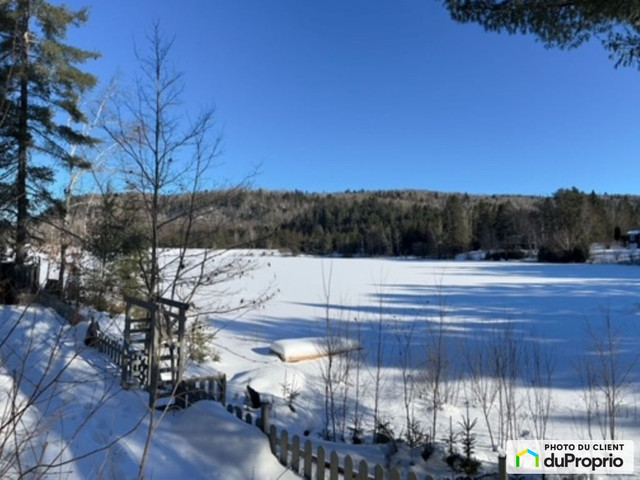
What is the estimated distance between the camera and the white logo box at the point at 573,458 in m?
3.70

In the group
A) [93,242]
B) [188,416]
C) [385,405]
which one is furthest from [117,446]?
[93,242]

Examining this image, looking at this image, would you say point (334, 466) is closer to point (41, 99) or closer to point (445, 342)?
point (445, 342)

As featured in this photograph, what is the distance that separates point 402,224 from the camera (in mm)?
87312

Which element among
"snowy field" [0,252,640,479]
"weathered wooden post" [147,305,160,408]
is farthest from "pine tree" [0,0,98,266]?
"weathered wooden post" [147,305,160,408]

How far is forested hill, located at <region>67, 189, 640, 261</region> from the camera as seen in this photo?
22.3ft

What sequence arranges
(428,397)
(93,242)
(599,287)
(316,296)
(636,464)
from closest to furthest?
(636,464), (428,397), (93,242), (316,296), (599,287)

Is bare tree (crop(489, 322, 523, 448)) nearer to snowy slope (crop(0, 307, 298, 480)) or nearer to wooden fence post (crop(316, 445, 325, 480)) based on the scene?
wooden fence post (crop(316, 445, 325, 480))

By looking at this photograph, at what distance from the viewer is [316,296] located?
17.2m

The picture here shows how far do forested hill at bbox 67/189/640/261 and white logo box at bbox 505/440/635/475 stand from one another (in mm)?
4162

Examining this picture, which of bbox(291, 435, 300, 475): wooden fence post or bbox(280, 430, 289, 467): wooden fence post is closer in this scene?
bbox(291, 435, 300, 475): wooden fence post

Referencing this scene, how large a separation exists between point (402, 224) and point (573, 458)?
84.9 m

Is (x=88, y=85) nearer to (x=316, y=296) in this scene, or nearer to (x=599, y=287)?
(x=316, y=296)

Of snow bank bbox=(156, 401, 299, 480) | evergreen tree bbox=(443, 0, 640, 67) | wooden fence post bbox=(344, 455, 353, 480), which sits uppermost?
evergreen tree bbox=(443, 0, 640, 67)

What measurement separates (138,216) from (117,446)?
4.41 m
